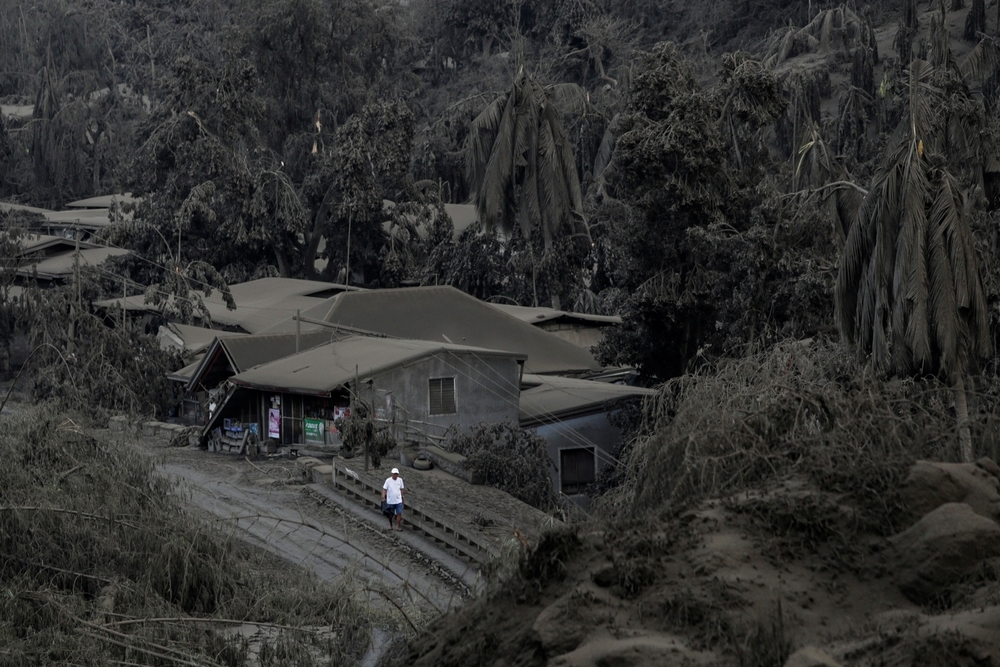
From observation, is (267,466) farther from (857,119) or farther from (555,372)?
(857,119)

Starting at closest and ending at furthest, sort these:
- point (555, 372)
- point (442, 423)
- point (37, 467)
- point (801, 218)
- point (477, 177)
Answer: point (37, 467), point (801, 218), point (442, 423), point (555, 372), point (477, 177)

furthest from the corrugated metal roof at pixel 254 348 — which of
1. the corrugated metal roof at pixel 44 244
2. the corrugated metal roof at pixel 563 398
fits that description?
the corrugated metal roof at pixel 44 244

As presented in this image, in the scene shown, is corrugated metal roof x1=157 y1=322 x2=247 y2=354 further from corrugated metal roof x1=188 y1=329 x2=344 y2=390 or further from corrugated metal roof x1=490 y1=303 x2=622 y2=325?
corrugated metal roof x1=490 y1=303 x2=622 y2=325

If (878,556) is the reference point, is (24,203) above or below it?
above

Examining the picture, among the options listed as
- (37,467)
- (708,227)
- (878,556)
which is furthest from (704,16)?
(878,556)

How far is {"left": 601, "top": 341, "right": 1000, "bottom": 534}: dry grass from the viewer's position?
431 inches

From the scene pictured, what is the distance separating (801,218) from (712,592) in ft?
65.6

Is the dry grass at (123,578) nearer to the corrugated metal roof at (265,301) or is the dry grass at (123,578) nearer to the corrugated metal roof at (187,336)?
Result: the corrugated metal roof at (187,336)

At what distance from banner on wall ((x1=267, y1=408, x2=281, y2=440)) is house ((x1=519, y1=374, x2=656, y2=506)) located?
590 cm

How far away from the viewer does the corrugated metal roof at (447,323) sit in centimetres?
3812

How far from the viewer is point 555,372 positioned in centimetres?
3759

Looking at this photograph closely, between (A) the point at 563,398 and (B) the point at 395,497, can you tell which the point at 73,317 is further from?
(B) the point at 395,497

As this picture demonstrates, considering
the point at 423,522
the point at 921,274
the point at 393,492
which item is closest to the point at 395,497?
the point at 393,492

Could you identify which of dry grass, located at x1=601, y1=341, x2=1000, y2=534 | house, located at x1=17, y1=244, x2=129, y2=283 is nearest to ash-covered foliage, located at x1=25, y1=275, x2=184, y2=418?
house, located at x1=17, y1=244, x2=129, y2=283
